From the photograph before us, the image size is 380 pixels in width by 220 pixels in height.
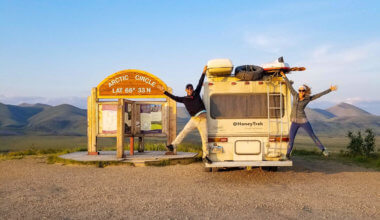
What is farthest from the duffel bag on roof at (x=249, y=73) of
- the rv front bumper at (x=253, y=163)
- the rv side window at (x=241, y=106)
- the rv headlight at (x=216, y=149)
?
the rv front bumper at (x=253, y=163)

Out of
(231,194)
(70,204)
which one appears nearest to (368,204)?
(231,194)

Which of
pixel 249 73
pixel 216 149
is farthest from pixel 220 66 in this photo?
pixel 216 149

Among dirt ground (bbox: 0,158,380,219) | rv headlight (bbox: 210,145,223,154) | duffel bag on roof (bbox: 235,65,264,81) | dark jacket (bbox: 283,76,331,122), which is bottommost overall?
dirt ground (bbox: 0,158,380,219)

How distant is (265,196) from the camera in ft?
21.2

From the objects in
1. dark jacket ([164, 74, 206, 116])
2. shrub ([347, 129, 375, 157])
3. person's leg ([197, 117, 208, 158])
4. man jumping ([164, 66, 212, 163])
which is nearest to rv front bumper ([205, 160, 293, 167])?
man jumping ([164, 66, 212, 163])

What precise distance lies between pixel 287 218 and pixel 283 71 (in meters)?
4.53

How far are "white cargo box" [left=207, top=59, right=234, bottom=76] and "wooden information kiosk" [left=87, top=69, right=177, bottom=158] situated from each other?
14.7 ft

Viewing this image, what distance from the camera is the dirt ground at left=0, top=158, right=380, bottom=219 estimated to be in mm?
5227

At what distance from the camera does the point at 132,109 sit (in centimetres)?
1288

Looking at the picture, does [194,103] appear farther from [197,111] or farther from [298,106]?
[298,106]

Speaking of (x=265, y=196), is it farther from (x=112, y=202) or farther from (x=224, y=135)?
(x=112, y=202)

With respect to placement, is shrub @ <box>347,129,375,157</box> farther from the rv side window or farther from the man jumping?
the man jumping

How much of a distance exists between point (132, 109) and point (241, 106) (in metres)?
5.71

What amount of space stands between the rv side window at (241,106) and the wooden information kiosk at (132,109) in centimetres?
446
